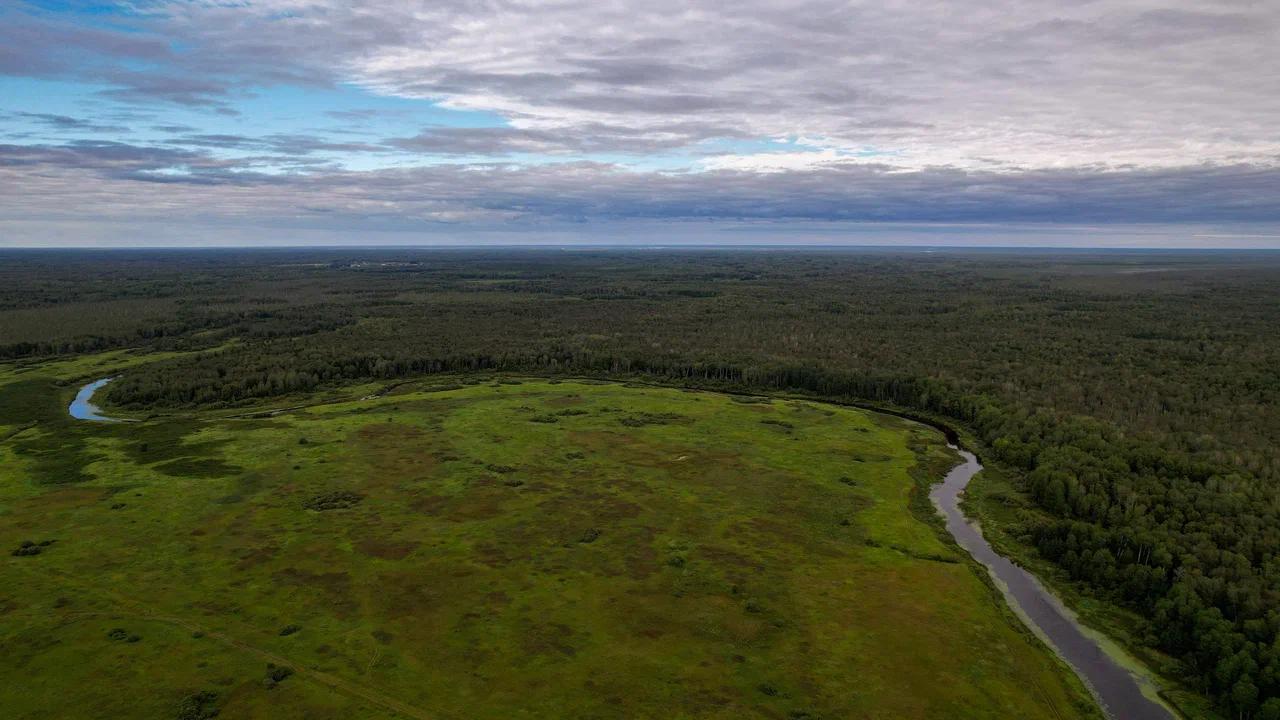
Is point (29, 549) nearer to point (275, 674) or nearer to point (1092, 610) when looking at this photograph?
point (275, 674)

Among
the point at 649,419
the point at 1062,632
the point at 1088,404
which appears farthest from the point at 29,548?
the point at 1088,404

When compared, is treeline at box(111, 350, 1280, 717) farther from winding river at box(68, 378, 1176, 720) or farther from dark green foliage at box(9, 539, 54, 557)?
dark green foliage at box(9, 539, 54, 557)

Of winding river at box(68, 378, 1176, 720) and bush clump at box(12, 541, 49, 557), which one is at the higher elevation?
bush clump at box(12, 541, 49, 557)

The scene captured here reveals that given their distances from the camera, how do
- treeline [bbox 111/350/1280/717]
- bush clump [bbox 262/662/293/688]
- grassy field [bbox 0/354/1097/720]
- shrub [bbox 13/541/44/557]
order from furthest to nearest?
shrub [bbox 13/541/44/557] < treeline [bbox 111/350/1280/717] < grassy field [bbox 0/354/1097/720] < bush clump [bbox 262/662/293/688]

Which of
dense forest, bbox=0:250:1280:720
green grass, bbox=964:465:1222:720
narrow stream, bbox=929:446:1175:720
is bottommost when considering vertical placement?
narrow stream, bbox=929:446:1175:720

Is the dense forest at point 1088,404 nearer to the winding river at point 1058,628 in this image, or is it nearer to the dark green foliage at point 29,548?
the winding river at point 1058,628

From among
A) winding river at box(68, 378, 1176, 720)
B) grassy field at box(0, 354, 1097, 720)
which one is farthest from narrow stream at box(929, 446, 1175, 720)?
grassy field at box(0, 354, 1097, 720)

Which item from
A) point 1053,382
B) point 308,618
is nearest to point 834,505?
point 308,618

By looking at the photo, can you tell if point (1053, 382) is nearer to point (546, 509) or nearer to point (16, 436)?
point (546, 509)

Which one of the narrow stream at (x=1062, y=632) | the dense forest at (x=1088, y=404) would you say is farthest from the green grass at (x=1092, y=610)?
the dense forest at (x=1088, y=404)
